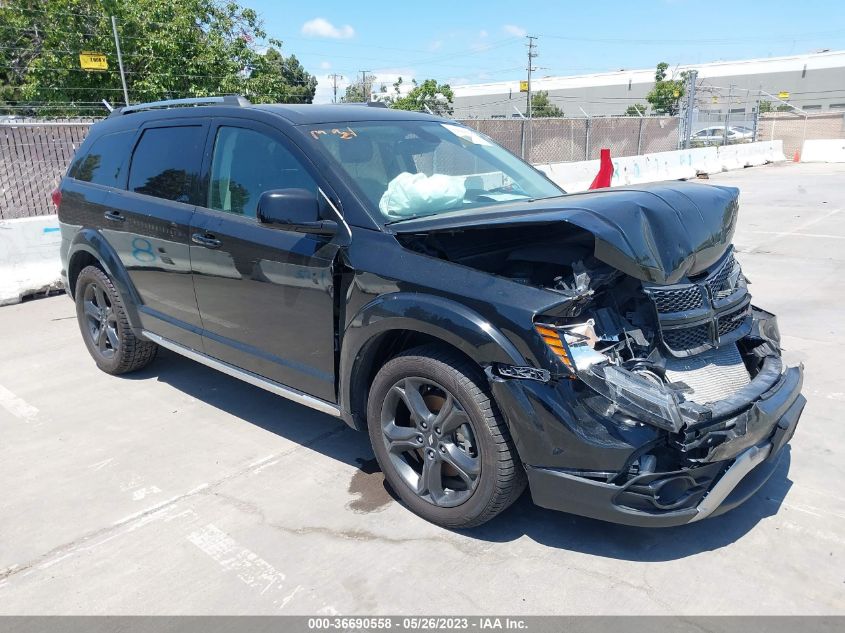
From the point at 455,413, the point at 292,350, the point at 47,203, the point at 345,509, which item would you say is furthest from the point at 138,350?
the point at 47,203

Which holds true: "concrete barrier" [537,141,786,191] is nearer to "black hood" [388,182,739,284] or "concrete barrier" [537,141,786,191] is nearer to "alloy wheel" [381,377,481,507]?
"black hood" [388,182,739,284]

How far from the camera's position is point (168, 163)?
4402 mm

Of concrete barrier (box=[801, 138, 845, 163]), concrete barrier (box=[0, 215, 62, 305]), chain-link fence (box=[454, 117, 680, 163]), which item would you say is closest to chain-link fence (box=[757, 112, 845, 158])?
concrete barrier (box=[801, 138, 845, 163])

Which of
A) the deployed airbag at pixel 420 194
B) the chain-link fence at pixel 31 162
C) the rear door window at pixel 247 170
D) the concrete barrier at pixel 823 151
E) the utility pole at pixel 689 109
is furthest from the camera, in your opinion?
the concrete barrier at pixel 823 151

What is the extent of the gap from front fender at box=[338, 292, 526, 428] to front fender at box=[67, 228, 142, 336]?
7.25ft

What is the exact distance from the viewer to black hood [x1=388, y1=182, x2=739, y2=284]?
8.70 ft

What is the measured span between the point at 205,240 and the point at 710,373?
2857 millimetres

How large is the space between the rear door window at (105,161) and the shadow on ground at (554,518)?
2.04 m

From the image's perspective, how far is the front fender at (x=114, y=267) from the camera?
4.81 m

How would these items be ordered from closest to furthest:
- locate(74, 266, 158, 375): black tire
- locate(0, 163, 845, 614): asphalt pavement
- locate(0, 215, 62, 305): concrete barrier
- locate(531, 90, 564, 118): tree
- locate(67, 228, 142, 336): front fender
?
1. locate(0, 163, 845, 614): asphalt pavement
2. locate(67, 228, 142, 336): front fender
3. locate(74, 266, 158, 375): black tire
4. locate(0, 215, 62, 305): concrete barrier
5. locate(531, 90, 564, 118): tree

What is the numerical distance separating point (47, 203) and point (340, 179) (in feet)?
33.1

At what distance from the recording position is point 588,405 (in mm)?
2619

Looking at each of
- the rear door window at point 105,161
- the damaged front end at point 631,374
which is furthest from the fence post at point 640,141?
the damaged front end at point 631,374

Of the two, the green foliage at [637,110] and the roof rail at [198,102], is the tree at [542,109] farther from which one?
the roof rail at [198,102]
